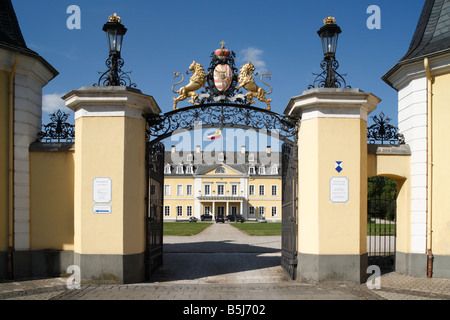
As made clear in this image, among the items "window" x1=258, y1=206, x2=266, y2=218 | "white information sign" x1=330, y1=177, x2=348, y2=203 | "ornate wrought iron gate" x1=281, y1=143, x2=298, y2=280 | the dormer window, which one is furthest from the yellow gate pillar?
the dormer window

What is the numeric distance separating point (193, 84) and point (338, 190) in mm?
3894

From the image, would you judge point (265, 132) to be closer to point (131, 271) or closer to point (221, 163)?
point (131, 271)

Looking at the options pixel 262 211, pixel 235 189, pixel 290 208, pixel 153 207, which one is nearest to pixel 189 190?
pixel 235 189

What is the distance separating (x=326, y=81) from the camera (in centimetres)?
973

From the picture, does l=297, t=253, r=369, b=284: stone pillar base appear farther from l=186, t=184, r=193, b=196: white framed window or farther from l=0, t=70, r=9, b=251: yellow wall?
l=186, t=184, r=193, b=196: white framed window

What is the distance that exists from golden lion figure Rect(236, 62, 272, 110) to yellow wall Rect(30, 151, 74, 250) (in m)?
4.12

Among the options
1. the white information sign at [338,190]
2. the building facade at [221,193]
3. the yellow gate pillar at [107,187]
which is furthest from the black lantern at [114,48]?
the building facade at [221,193]

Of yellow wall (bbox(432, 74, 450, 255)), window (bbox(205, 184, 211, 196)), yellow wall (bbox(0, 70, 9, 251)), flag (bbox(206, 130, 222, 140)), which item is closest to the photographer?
yellow wall (bbox(0, 70, 9, 251))

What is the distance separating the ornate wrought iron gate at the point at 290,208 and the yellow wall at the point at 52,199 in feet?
16.1

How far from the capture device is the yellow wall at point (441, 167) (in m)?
9.74

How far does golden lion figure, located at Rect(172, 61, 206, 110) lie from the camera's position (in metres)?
9.89

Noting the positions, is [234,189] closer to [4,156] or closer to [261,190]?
[261,190]

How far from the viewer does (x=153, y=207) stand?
10500 mm

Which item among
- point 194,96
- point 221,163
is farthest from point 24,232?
point 221,163
